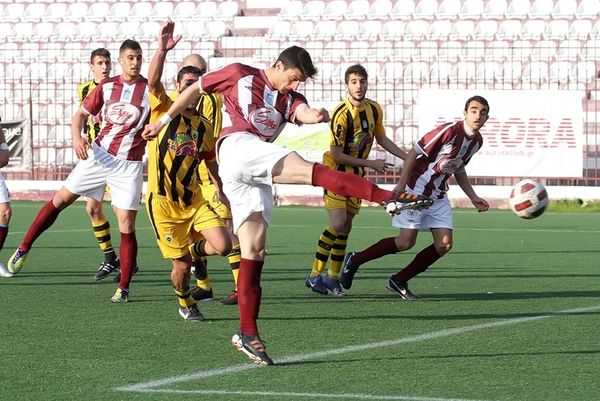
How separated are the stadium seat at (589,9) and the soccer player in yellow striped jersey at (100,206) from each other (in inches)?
794

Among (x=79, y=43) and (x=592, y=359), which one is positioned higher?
(x=79, y=43)

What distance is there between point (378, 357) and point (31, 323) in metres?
2.55

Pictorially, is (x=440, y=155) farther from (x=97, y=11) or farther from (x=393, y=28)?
(x=97, y=11)

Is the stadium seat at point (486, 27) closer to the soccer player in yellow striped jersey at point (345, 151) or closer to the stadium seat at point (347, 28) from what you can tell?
the stadium seat at point (347, 28)

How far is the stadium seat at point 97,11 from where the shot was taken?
33.4 metres

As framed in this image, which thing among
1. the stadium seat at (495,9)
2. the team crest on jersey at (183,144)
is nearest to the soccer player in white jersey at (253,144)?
the team crest on jersey at (183,144)

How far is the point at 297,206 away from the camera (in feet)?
75.3

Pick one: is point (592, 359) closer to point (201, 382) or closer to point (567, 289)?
point (201, 382)

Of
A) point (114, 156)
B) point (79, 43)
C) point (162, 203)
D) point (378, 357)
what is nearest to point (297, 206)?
point (79, 43)

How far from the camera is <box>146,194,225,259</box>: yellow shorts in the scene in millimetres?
8109

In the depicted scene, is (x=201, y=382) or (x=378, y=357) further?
(x=378, y=357)

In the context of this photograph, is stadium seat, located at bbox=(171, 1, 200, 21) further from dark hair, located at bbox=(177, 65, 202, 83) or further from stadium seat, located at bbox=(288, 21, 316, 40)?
dark hair, located at bbox=(177, 65, 202, 83)

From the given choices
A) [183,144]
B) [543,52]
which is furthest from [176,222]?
[543,52]

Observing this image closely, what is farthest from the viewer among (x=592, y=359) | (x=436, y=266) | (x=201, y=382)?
(x=436, y=266)
